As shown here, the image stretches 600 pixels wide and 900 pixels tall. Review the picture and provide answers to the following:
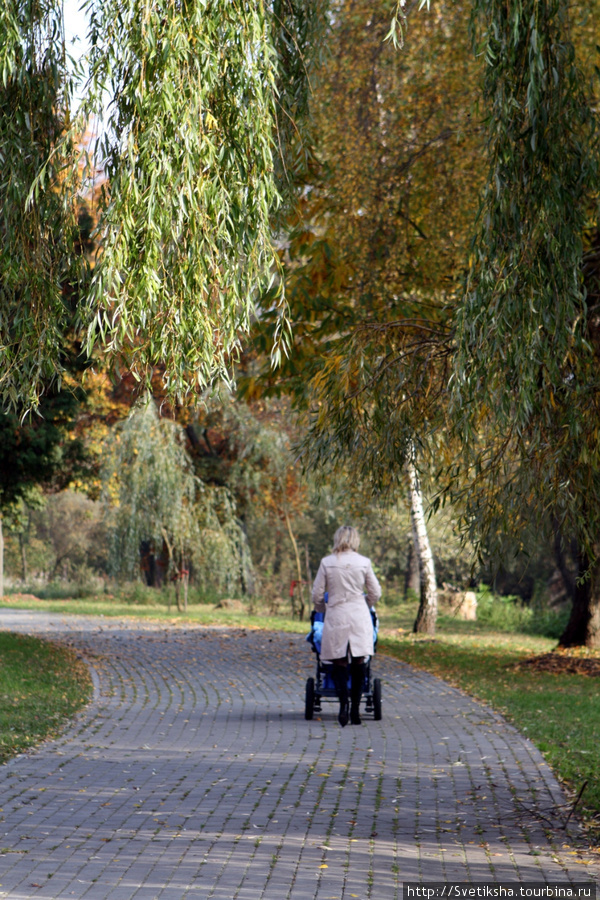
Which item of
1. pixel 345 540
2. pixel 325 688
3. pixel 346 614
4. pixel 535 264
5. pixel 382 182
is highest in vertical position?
pixel 382 182

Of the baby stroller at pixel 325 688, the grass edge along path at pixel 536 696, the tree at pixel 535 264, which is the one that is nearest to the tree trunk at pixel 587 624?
the grass edge along path at pixel 536 696

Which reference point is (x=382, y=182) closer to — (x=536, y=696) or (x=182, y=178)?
(x=536, y=696)

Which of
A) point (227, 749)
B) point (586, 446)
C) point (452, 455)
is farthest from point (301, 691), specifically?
point (586, 446)

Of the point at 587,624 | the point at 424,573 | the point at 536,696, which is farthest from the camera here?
the point at 424,573

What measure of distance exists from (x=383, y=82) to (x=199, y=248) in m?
9.43

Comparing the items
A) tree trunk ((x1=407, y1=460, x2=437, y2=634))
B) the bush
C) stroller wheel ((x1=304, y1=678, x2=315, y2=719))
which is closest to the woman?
stroller wheel ((x1=304, y1=678, x2=315, y2=719))

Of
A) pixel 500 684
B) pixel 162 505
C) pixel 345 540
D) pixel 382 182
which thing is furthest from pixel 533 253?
pixel 162 505

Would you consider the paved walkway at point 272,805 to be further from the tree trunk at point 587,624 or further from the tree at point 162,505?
the tree at point 162,505

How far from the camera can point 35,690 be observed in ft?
38.8

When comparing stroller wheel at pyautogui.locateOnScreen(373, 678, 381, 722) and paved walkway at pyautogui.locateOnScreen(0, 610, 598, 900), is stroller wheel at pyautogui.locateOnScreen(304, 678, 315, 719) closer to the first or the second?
paved walkway at pyautogui.locateOnScreen(0, 610, 598, 900)

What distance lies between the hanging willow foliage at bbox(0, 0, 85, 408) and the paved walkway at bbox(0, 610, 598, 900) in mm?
2536

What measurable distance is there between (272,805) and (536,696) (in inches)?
262

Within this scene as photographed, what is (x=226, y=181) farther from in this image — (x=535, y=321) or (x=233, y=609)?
(x=233, y=609)

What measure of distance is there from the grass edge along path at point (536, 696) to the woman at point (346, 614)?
70.5 inches
